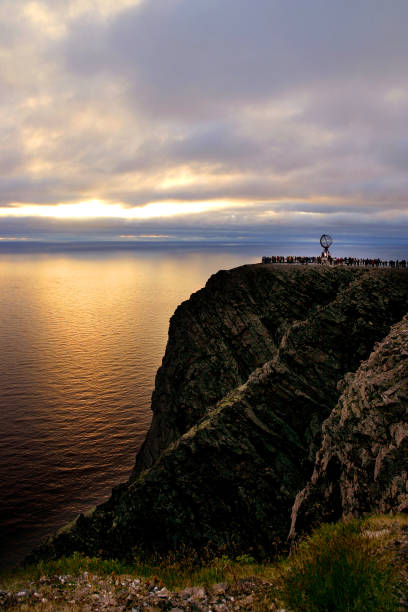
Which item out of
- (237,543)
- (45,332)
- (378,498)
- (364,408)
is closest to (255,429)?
(237,543)

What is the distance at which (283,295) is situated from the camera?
127ft

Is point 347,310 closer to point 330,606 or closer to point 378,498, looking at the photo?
point 378,498

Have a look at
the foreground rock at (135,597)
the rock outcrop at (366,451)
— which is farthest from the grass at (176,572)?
the rock outcrop at (366,451)

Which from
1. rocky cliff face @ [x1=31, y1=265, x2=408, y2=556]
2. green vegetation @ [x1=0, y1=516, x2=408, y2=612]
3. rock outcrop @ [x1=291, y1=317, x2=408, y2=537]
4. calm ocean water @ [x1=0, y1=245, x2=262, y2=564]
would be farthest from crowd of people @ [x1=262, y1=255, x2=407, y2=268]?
green vegetation @ [x1=0, y1=516, x2=408, y2=612]

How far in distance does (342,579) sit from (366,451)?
8.62 meters

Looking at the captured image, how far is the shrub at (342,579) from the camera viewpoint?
304 inches

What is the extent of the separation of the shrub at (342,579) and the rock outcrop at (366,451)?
14.5ft

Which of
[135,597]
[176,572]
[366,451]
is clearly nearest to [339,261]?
[366,451]

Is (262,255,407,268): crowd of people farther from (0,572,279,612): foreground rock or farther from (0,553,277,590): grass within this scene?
(0,572,279,612): foreground rock

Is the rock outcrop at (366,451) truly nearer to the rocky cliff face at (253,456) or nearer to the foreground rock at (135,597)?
the rocky cliff face at (253,456)

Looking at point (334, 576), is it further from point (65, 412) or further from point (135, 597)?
point (65, 412)

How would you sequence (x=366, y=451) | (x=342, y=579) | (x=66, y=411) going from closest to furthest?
1. (x=342, y=579)
2. (x=366, y=451)
3. (x=66, y=411)

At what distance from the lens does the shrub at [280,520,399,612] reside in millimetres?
7723

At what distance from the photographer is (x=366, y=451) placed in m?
16.0
